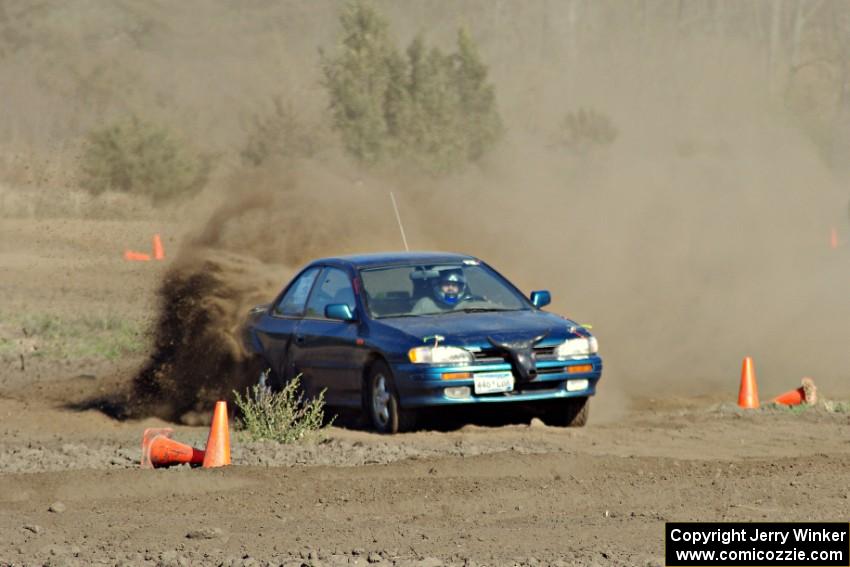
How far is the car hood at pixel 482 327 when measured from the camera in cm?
1198

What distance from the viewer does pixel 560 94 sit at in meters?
87.6

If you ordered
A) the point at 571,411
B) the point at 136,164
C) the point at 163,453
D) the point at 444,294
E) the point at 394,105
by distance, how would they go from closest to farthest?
the point at 163,453 < the point at 571,411 < the point at 444,294 < the point at 136,164 < the point at 394,105

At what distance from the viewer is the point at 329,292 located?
1350cm

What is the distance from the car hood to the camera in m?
12.0

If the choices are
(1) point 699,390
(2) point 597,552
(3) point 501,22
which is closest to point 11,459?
(2) point 597,552

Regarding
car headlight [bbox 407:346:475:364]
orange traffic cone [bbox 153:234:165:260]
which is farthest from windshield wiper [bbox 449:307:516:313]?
orange traffic cone [bbox 153:234:165:260]

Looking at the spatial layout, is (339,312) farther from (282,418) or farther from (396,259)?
(282,418)

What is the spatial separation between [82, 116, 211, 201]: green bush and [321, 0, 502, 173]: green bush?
5611 mm

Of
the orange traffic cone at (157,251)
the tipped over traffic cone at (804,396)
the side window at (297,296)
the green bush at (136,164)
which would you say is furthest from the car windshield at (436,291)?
the green bush at (136,164)

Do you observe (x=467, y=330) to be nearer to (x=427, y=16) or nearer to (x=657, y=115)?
(x=657, y=115)

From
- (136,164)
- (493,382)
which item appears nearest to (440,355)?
(493,382)

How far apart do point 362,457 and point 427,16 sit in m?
96.6

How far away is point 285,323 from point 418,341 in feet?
7.10

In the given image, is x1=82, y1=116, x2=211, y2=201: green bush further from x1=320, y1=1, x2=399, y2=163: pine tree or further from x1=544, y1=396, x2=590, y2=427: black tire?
x1=544, y1=396, x2=590, y2=427: black tire
